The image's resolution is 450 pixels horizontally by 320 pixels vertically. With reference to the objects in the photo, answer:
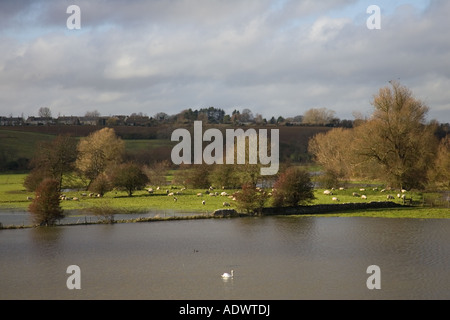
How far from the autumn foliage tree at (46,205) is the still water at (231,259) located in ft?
5.91

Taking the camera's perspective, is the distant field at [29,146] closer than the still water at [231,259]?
No

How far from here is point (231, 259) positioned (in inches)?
1177

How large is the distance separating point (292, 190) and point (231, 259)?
2130cm

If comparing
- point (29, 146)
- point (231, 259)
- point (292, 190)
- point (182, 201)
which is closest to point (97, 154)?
point (182, 201)

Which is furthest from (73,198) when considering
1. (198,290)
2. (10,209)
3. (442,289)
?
(442,289)

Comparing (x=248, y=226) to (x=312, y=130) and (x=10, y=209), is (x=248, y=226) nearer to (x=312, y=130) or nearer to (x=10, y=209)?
(x=10, y=209)

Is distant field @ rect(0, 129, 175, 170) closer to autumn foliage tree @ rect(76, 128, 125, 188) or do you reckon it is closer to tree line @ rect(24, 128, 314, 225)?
autumn foliage tree @ rect(76, 128, 125, 188)

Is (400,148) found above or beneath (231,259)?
above

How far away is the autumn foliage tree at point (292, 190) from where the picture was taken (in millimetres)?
50156

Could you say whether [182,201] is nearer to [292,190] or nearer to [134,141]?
[292,190]

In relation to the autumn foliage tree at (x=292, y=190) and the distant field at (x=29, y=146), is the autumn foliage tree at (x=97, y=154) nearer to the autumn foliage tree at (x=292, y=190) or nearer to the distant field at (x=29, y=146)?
the distant field at (x=29, y=146)

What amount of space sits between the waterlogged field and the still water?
6409mm

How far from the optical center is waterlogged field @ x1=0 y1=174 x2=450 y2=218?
4938cm

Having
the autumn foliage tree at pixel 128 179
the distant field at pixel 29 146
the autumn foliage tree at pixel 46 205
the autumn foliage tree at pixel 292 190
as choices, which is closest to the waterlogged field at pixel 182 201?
the autumn foliage tree at pixel 128 179
